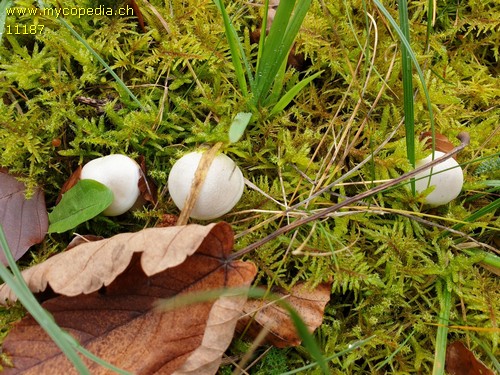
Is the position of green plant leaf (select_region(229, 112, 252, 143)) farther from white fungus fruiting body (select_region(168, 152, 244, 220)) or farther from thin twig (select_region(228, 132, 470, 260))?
thin twig (select_region(228, 132, 470, 260))

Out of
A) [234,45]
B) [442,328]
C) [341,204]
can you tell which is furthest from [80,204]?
[442,328]

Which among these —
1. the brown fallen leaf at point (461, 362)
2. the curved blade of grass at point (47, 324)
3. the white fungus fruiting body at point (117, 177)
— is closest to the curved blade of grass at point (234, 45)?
the white fungus fruiting body at point (117, 177)

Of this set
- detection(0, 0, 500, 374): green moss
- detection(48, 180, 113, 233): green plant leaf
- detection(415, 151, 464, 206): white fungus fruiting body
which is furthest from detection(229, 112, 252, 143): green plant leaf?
detection(415, 151, 464, 206): white fungus fruiting body

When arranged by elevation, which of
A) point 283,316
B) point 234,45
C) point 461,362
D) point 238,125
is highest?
point 234,45

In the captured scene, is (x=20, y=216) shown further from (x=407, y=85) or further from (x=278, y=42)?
(x=407, y=85)

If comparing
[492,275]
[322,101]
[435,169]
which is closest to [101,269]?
[322,101]
